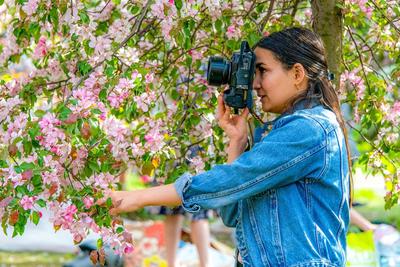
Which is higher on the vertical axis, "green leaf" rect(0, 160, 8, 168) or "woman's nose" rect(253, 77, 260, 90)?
"woman's nose" rect(253, 77, 260, 90)

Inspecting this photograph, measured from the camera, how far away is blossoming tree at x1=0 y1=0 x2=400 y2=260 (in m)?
2.75

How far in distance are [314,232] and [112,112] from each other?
1096 mm

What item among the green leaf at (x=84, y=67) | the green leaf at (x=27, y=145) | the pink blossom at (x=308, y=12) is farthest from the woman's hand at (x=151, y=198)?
the pink blossom at (x=308, y=12)

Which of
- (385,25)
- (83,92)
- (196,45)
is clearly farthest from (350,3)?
(83,92)

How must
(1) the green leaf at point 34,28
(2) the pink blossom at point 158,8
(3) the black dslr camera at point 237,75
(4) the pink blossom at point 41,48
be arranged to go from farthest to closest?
(4) the pink blossom at point 41,48, (1) the green leaf at point 34,28, (2) the pink blossom at point 158,8, (3) the black dslr camera at point 237,75

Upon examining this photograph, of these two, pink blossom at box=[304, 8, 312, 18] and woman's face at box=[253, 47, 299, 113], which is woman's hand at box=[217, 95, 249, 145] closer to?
woman's face at box=[253, 47, 299, 113]

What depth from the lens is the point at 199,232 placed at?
5.55 m

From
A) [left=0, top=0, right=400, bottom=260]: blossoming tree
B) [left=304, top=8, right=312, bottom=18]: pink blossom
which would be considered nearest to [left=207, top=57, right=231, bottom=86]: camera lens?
[left=0, top=0, right=400, bottom=260]: blossoming tree

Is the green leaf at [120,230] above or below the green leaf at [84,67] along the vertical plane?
below

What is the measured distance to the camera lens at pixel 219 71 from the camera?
2707mm

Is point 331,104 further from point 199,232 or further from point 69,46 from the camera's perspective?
point 199,232

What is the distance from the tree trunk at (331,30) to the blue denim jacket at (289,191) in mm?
1010

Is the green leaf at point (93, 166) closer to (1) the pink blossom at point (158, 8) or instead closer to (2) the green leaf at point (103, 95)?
(2) the green leaf at point (103, 95)

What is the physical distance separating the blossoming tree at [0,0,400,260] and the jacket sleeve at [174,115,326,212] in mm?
412
